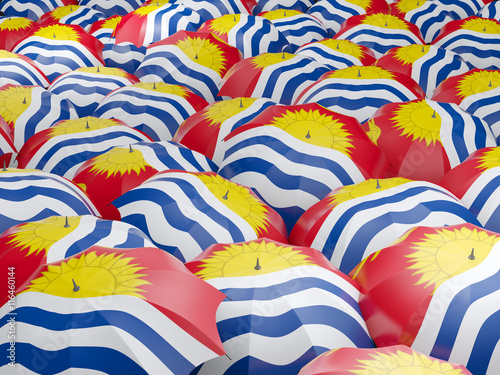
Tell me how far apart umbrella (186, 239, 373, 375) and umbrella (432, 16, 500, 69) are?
3782 millimetres

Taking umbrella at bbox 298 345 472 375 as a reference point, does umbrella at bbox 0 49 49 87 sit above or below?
above

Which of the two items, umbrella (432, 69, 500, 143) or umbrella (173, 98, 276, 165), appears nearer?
umbrella (173, 98, 276, 165)

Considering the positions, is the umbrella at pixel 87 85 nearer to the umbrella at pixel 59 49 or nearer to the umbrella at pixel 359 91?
the umbrella at pixel 59 49

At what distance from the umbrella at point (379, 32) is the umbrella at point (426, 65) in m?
0.57

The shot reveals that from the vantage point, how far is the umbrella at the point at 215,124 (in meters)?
4.44

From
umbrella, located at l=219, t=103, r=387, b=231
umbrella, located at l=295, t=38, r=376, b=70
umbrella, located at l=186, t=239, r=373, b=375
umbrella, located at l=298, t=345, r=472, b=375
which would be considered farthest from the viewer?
umbrella, located at l=295, t=38, r=376, b=70

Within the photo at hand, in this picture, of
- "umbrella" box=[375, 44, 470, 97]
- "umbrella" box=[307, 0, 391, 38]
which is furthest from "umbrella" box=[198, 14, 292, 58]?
"umbrella" box=[375, 44, 470, 97]

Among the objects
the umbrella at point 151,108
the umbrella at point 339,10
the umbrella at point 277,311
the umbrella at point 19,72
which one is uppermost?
the umbrella at point 339,10

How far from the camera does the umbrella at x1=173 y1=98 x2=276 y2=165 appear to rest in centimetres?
444

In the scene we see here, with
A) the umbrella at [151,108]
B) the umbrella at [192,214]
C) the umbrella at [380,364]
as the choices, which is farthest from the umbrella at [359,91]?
the umbrella at [380,364]


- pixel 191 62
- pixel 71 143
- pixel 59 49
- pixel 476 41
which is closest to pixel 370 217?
pixel 71 143

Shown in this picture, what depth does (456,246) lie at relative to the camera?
2875 mm

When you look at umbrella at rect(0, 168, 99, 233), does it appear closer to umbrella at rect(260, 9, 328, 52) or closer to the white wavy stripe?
the white wavy stripe

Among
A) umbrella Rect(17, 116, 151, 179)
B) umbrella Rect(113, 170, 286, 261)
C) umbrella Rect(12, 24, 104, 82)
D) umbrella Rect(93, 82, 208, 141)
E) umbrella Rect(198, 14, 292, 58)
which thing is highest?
umbrella Rect(198, 14, 292, 58)
